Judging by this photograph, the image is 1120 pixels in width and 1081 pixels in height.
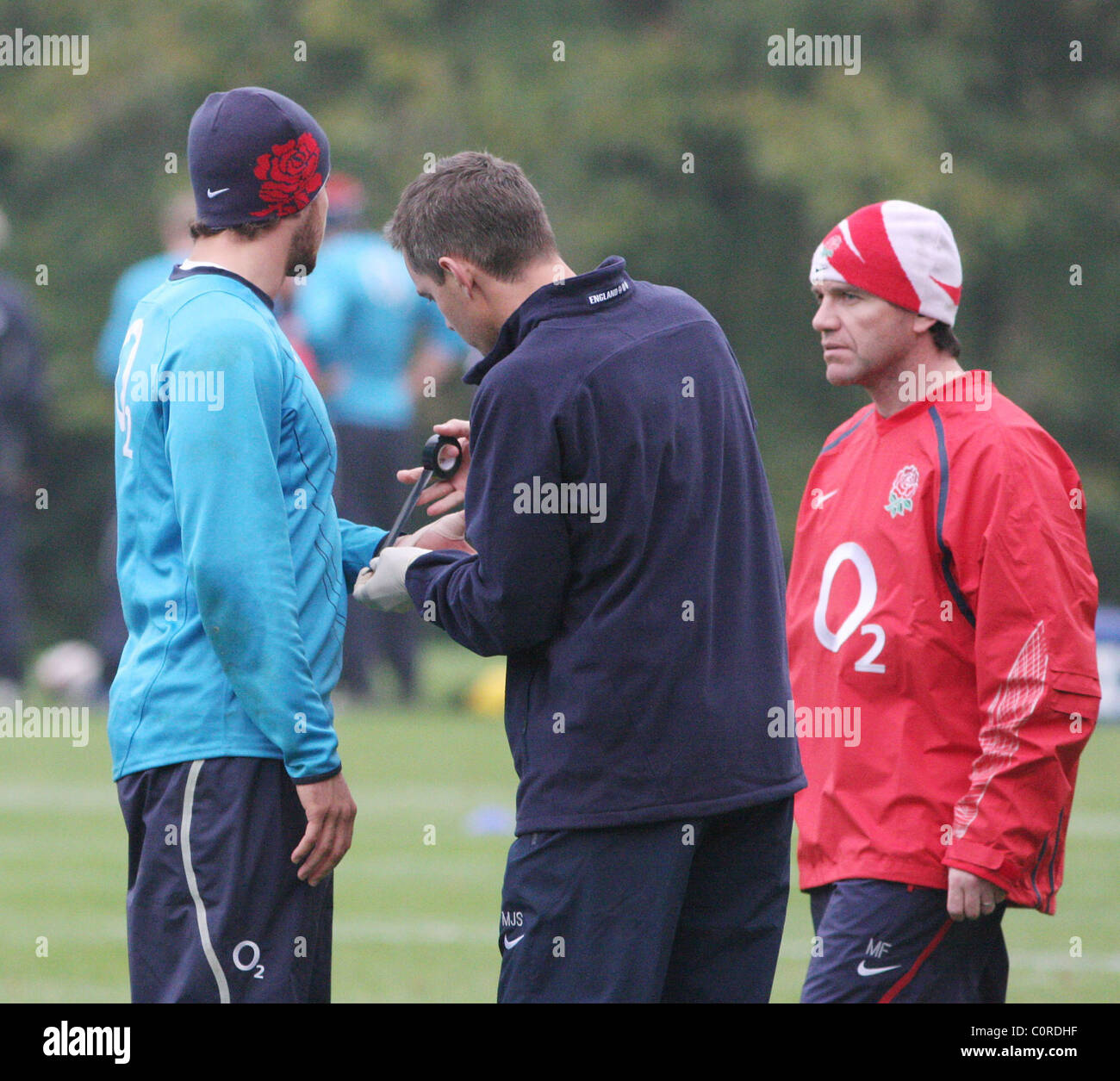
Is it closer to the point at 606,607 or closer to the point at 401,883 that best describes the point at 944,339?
the point at 606,607

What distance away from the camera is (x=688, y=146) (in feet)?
73.3

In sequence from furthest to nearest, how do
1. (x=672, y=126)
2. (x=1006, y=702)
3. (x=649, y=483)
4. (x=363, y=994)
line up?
(x=672, y=126), (x=363, y=994), (x=1006, y=702), (x=649, y=483)

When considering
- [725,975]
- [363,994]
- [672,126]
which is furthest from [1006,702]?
[672,126]

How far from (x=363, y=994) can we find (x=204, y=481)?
2825 mm

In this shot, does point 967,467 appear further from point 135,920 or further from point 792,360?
point 792,360

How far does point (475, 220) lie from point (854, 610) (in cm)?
122

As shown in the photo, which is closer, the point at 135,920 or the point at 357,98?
the point at 135,920

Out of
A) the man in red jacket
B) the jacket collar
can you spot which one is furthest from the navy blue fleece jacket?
the man in red jacket

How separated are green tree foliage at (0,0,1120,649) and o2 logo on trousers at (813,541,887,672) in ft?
54.0

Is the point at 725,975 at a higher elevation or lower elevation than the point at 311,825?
lower

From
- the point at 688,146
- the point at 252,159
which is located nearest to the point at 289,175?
the point at 252,159

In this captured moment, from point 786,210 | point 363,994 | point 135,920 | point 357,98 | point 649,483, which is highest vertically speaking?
point 357,98

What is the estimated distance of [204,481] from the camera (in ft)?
11.0

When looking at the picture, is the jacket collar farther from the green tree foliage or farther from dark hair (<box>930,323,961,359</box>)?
the green tree foliage
